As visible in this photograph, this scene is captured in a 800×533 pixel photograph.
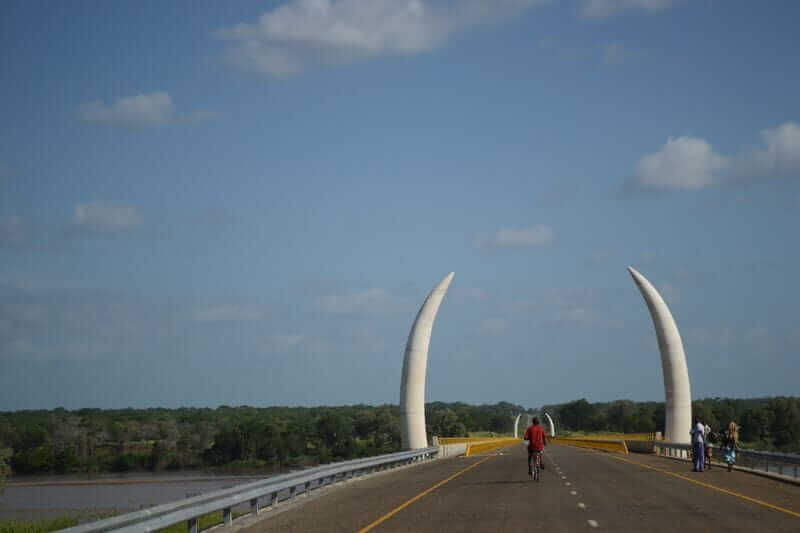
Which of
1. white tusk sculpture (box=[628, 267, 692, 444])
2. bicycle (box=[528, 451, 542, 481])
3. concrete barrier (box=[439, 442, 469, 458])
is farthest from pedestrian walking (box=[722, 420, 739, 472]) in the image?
white tusk sculpture (box=[628, 267, 692, 444])

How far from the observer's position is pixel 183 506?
16.6 m

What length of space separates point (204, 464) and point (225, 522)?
5877 cm

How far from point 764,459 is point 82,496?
2612cm

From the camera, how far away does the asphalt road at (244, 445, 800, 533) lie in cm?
1861

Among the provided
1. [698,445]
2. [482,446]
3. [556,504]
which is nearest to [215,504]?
[556,504]

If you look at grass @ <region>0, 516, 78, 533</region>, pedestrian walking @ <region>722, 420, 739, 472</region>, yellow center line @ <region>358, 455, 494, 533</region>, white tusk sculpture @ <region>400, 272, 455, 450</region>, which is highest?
white tusk sculpture @ <region>400, 272, 455, 450</region>

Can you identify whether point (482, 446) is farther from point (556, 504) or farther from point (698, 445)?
point (556, 504)

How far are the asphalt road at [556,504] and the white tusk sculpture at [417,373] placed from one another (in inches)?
1299

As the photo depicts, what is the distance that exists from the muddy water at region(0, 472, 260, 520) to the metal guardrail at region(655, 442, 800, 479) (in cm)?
1508

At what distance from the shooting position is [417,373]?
68.5m

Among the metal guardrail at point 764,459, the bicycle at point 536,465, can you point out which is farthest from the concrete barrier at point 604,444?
the bicycle at point 536,465

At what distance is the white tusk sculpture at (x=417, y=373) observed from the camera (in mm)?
67750

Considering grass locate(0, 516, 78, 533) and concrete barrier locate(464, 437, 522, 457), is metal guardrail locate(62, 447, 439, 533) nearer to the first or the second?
grass locate(0, 516, 78, 533)

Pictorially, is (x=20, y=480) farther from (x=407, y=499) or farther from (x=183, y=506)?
(x=183, y=506)
